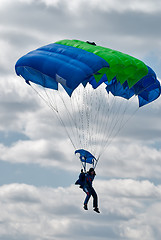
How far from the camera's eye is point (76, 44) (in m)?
49.2

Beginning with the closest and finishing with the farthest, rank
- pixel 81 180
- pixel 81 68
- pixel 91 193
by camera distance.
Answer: pixel 81 68
pixel 81 180
pixel 91 193

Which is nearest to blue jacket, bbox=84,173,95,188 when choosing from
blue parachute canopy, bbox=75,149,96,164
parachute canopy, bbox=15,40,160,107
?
blue parachute canopy, bbox=75,149,96,164

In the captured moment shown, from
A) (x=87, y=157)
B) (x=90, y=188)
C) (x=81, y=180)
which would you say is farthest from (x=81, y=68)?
(x=90, y=188)

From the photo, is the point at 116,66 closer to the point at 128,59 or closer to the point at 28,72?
the point at 128,59

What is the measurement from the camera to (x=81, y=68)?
151 ft

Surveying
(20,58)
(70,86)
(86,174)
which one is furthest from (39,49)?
(86,174)

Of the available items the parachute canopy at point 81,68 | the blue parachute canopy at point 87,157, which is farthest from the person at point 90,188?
the parachute canopy at point 81,68

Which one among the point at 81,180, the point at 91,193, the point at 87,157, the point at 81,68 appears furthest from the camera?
the point at 91,193

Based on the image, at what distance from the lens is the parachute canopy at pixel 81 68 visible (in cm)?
4594

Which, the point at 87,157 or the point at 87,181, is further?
the point at 87,157

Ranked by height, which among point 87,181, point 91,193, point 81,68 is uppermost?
point 81,68

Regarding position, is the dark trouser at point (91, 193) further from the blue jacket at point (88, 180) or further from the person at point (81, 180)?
the person at point (81, 180)

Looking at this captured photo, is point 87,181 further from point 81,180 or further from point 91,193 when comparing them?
point 91,193

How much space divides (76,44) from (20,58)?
360 centimetres
